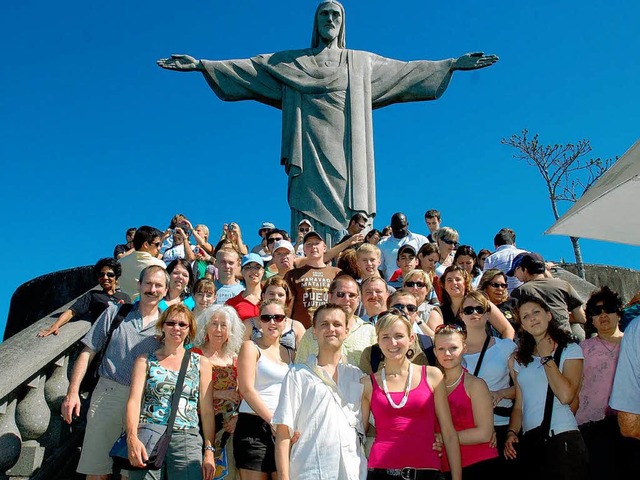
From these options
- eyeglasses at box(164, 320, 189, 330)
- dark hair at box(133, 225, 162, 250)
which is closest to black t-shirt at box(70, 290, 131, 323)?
dark hair at box(133, 225, 162, 250)

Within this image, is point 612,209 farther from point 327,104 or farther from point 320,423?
point 327,104

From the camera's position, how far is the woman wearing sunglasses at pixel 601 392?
3.93m

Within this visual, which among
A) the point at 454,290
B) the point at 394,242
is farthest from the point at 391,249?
the point at 454,290

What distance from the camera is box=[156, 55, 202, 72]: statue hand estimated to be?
491 inches

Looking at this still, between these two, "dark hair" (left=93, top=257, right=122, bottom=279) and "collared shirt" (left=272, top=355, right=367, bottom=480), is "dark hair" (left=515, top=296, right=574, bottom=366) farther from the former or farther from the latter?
"dark hair" (left=93, top=257, right=122, bottom=279)

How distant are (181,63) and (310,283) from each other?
8145mm

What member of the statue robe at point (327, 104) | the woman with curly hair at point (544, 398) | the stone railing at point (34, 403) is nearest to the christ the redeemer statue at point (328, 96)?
the statue robe at point (327, 104)

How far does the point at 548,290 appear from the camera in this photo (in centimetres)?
573

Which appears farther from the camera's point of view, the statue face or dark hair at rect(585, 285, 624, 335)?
Result: the statue face

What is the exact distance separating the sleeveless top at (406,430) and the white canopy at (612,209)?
1.40 m

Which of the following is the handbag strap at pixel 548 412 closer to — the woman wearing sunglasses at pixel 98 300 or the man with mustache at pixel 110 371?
the man with mustache at pixel 110 371

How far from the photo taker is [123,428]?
4.41m

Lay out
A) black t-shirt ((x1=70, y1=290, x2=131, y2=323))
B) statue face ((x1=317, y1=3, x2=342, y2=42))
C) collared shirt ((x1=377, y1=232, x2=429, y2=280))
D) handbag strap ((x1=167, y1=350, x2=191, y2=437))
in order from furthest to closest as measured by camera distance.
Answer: statue face ((x1=317, y1=3, x2=342, y2=42))
collared shirt ((x1=377, y1=232, x2=429, y2=280))
black t-shirt ((x1=70, y1=290, x2=131, y2=323))
handbag strap ((x1=167, y1=350, x2=191, y2=437))

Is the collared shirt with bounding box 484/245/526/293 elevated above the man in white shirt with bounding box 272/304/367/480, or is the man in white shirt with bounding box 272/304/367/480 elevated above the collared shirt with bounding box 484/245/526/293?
the collared shirt with bounding box 484/245/526/293
